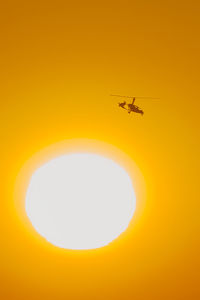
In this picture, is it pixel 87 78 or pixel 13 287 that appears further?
pixel 13 287

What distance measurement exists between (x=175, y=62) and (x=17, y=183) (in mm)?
902

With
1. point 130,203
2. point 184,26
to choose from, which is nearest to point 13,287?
point 130,203

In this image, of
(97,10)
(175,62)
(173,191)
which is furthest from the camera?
(173,191)

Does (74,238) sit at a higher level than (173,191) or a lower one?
lower

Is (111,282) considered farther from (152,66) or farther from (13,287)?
(152,66)

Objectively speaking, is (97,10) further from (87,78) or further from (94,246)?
(94,246)

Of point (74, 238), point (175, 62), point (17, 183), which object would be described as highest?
point (175, 62)

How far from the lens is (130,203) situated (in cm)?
219

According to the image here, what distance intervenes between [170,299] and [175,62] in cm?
148

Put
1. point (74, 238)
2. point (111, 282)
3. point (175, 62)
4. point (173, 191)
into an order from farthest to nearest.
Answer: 1. point (111, 282)
2. point (173, 191)
3. point (74, 238)
4. point (175, 62)

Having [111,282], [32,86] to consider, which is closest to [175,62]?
[32,86]

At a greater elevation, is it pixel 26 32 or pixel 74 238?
pixel 26 32

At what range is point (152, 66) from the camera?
1.95 m

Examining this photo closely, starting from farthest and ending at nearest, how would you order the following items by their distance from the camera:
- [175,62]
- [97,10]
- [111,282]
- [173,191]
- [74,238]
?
[111,282] → [173,191] → [74,238] → [175,62] → [97,10]
